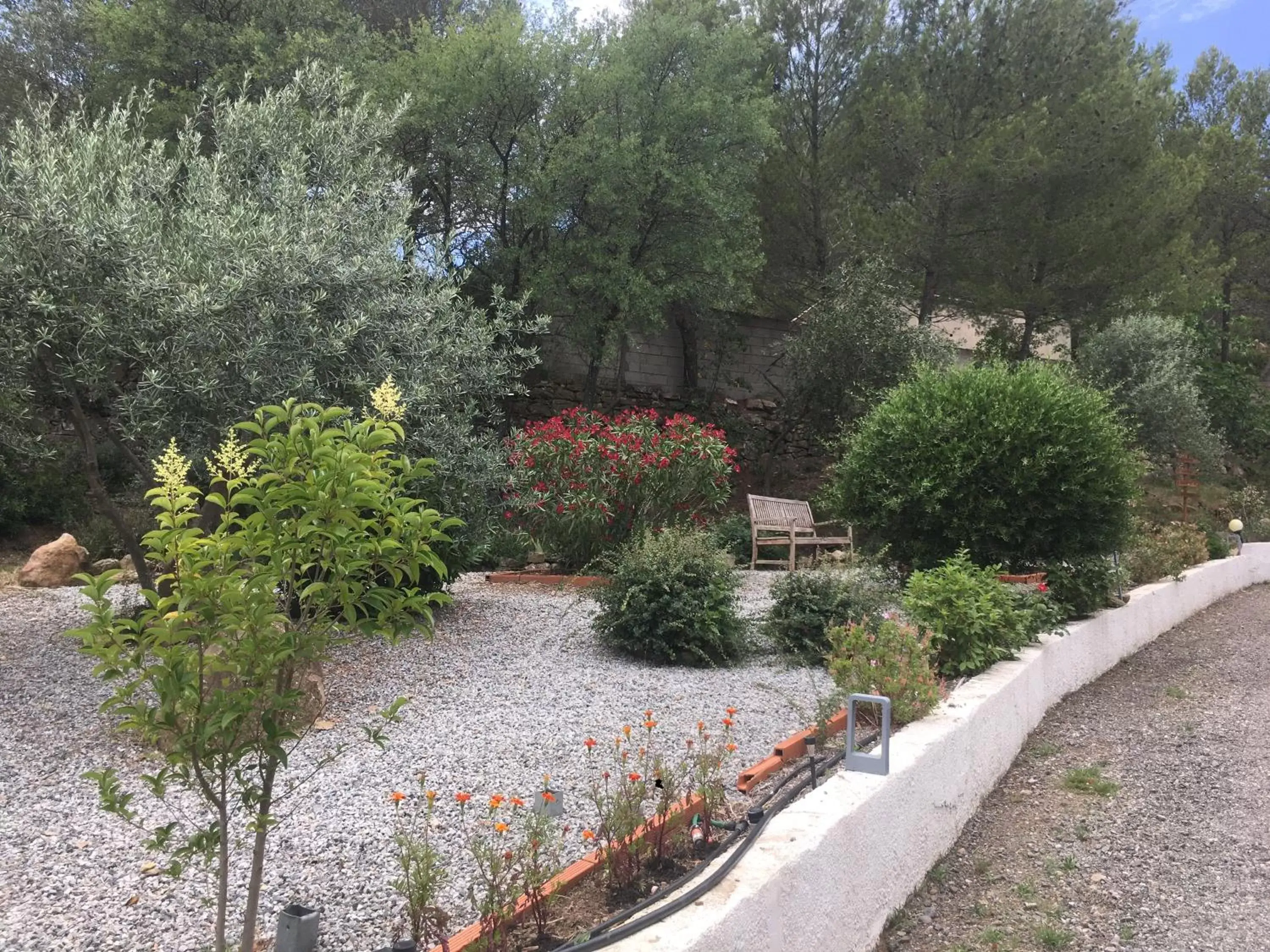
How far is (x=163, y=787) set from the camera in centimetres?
199

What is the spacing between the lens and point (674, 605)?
5.72 meters

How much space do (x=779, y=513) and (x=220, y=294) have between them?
7.10 m

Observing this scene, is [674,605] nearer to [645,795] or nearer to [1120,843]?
[1120,843]

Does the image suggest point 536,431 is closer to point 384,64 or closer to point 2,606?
point 2,606

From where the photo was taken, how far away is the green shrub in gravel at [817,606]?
19.2 ft

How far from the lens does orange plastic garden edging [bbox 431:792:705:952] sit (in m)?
2.29

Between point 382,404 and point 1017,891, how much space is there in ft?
9.20

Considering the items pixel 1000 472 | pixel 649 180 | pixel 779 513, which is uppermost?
pixel 649 180

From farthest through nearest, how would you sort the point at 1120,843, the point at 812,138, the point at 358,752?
1. the point at 812,138
2. the point at 358,752
3. the point at 1120,843

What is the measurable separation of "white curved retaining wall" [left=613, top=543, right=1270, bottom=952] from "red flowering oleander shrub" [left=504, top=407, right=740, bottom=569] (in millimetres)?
3941

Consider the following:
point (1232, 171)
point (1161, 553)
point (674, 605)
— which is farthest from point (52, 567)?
point (1232, 171)

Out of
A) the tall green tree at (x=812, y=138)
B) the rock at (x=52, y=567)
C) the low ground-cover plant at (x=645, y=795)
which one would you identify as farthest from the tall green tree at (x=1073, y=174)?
the low ground-cover plant at (x=645, y=795)

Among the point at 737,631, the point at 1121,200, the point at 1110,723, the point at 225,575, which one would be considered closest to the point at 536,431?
the point at 737,631

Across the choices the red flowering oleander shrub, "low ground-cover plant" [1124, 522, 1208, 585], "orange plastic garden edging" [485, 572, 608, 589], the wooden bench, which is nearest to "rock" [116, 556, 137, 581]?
"orange plastic garden edging" [485, 572, 608, 589]
